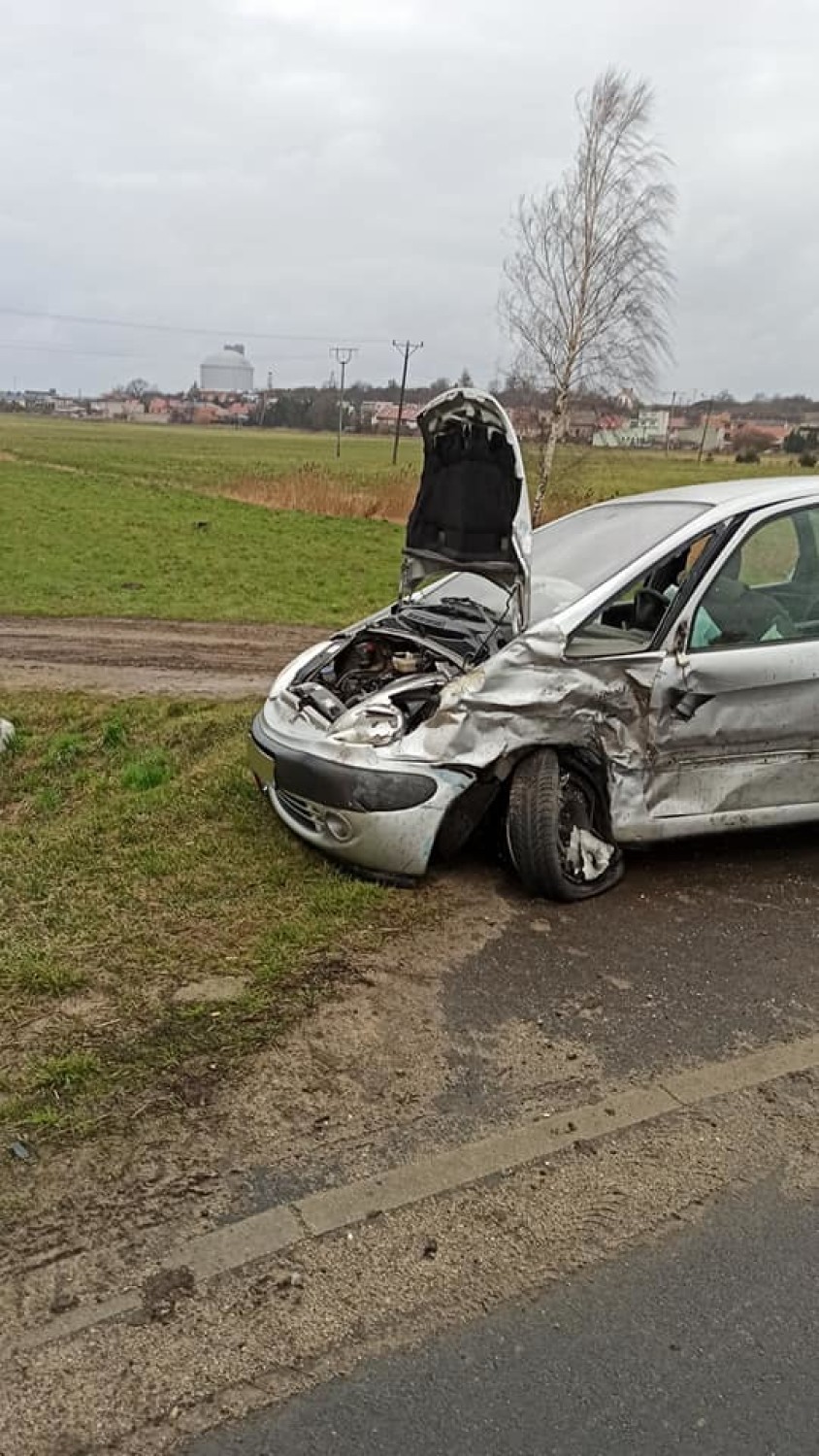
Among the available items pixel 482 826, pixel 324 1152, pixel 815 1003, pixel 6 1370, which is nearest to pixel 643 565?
pixel 482 826

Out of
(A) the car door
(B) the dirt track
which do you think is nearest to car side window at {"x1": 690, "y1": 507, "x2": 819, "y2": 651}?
(A) the car door

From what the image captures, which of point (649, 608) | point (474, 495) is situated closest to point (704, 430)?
point (474, 495)

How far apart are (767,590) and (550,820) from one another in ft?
5.17

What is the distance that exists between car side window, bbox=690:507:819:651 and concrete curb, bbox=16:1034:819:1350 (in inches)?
69.0

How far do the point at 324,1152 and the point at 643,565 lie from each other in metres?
2.76

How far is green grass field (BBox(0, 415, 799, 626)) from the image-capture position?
41.2ft

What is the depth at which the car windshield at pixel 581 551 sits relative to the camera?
175 inches

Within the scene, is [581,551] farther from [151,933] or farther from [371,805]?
[151,933]

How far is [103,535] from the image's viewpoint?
59.8 ft

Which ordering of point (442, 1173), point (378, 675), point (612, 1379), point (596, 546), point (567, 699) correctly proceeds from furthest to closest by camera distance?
point (596, 546)
point (378, 675)
point (567, 699)
point (442, 1173)
point (612, 1379)

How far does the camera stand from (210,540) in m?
18.6

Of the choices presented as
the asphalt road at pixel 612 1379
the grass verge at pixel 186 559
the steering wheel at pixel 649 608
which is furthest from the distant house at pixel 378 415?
the asphalt road at pixel 612 1379

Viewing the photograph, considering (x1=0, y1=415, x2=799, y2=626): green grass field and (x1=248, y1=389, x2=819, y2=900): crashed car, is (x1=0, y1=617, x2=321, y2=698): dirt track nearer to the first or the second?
(x1=0, y1=415, x2=799, y2=626): green grass field

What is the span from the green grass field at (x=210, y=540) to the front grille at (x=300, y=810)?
23.7 ft
